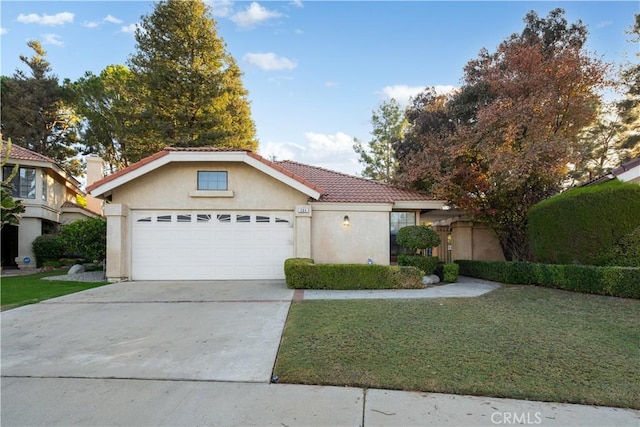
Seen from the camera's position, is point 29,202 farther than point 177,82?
No

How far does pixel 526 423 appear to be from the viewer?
9.93 ft

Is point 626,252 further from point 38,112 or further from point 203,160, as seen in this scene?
point 38,112

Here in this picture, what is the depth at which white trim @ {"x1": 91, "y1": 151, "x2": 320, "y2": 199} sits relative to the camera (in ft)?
38.4

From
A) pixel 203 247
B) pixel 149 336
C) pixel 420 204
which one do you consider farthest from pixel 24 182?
pixel 420 204

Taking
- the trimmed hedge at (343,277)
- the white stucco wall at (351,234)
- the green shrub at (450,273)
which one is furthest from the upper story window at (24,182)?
the green shrub at (450,273)

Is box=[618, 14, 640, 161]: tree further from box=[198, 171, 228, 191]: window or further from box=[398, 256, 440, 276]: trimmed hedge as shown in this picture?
box=[198, 171, 228, 191]: window

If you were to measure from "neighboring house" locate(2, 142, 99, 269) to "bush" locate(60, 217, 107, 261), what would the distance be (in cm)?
637

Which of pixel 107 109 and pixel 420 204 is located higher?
pixel 107 109

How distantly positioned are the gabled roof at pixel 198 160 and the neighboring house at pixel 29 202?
913cm

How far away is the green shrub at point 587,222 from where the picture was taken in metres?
8.41

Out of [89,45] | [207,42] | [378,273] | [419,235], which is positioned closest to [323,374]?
[378,273]

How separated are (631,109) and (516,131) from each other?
49.4 ft

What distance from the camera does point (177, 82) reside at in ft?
73.8

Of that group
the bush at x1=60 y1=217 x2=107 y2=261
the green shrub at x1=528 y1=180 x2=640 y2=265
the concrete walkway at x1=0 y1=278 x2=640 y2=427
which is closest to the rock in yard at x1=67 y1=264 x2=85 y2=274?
the bush at x1=60 y1=217 x2=107 y2=261
